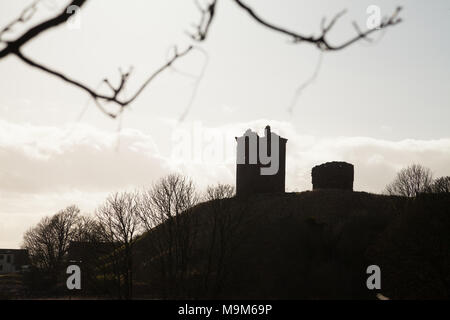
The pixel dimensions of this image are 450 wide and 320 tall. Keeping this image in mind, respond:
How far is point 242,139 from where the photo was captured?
6069 cm

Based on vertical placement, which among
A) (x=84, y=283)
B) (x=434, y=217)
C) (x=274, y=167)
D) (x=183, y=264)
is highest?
(x=274, y=167)

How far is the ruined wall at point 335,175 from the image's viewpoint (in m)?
64.5

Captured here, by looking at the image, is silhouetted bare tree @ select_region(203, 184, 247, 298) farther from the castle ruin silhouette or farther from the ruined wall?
the ruined wall

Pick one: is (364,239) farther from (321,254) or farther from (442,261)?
(442,261)

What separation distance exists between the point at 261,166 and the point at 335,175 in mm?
10953

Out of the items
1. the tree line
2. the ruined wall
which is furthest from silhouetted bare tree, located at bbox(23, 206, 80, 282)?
the ruined wall

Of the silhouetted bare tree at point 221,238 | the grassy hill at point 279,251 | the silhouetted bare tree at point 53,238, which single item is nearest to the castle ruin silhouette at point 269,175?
the grassy hill at point 279,251

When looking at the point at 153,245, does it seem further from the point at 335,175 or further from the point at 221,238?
the point at 335,175

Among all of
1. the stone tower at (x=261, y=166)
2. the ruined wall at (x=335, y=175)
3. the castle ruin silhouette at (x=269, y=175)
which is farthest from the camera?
the ruined wall at (x=335, y=175)

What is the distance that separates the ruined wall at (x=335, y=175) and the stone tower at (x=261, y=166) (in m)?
5.73

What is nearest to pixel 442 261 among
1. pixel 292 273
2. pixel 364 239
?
pixel 292 273

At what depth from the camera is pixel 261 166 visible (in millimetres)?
65562

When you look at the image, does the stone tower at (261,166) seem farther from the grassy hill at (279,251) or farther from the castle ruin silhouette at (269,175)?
the grassy hill at (279,251)
